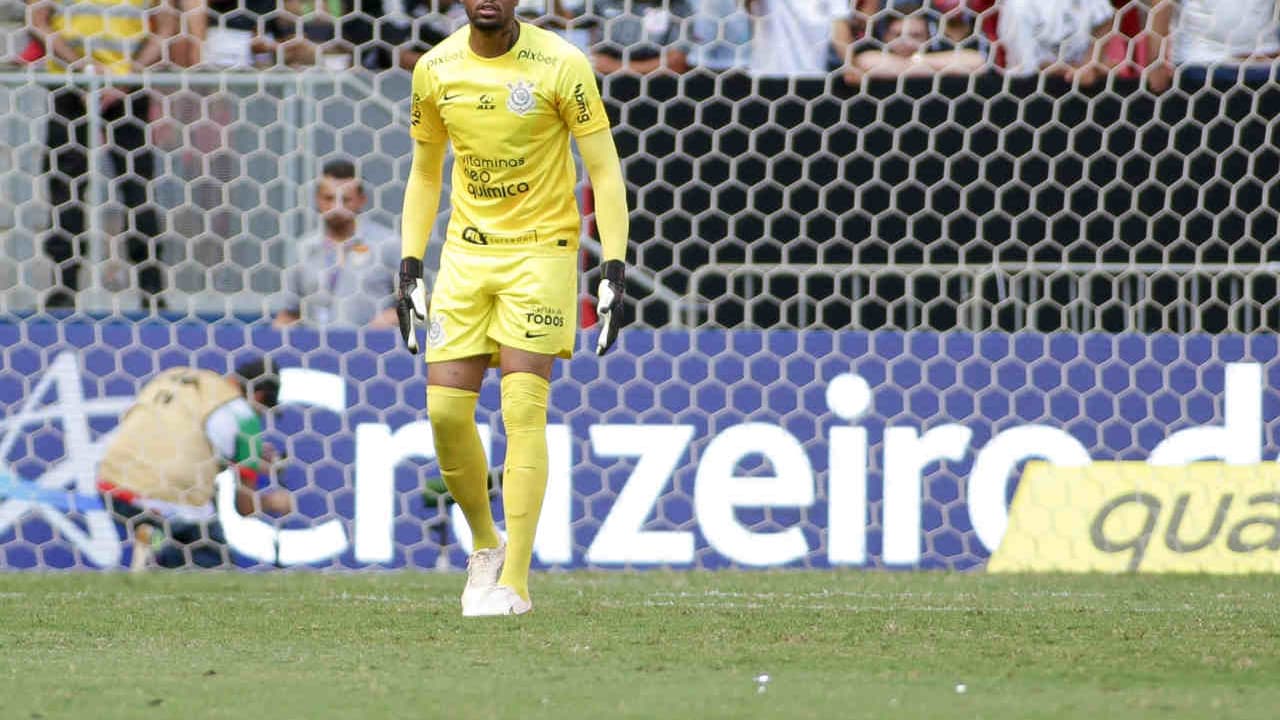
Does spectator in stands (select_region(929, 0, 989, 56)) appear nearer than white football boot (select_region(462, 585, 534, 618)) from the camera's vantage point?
No

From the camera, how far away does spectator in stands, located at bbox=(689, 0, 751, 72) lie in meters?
7.64

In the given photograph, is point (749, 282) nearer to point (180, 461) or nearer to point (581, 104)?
point (180, 461)

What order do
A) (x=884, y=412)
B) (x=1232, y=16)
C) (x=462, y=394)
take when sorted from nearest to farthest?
(x=462, y=394)
(x=884, y=412)
(x=1232, y=16)

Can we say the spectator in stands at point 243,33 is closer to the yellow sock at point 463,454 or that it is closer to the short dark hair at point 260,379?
the short dark hair at point 260,379

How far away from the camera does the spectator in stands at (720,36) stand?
764cm

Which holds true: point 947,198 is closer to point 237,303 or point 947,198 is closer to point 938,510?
point 938,510

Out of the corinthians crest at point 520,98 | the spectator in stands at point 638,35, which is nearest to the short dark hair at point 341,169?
the spectator in stands at point 638,35

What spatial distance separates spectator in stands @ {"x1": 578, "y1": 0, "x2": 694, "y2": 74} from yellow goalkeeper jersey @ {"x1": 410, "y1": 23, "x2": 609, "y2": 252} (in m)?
2.15

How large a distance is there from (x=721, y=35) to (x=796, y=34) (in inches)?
11.9

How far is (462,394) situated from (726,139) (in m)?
2.46

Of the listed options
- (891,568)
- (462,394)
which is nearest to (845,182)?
(891,568)

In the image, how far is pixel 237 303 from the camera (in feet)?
24.9

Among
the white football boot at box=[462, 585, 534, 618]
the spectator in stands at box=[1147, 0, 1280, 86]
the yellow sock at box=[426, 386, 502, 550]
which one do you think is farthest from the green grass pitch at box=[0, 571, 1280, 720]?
the spectator in stands at box=[1147, 0, 1280, 86]

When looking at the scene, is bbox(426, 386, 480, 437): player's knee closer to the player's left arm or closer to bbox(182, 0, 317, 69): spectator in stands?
the player's left arm
